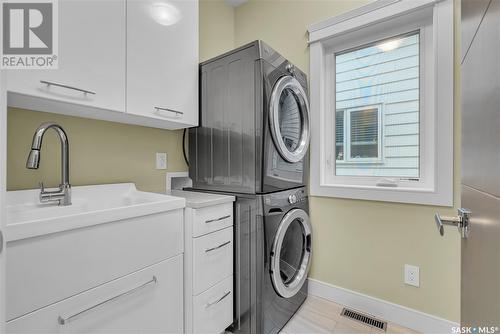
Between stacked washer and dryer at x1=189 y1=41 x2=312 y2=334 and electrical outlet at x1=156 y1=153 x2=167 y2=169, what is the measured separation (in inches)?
9.9

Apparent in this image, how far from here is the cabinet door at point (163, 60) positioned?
123 cm

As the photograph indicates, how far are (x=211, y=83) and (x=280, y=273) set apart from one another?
1.40 m

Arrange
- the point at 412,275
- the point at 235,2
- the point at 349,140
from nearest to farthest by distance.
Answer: the point at 412,275 < the point at 349,140 < the point at 235,2

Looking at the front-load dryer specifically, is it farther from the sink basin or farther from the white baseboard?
the sink basin

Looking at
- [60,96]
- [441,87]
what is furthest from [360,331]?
[60,96]

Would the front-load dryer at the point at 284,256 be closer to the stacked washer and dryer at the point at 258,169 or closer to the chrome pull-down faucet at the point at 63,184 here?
the stacked washer and dryer at the point at 258,169

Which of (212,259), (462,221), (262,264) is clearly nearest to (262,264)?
(262,264)

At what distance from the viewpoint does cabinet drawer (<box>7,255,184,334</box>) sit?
0.78m

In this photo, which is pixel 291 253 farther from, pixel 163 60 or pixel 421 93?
pixel 163 60

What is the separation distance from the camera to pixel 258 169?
4.59 ft

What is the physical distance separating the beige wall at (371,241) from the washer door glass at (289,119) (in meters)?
0.42

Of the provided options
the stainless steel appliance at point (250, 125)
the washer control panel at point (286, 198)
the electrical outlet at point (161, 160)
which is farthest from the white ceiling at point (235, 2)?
the washer control panel at point (286, 198)

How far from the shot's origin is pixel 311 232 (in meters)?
1.86

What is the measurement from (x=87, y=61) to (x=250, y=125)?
87cm
